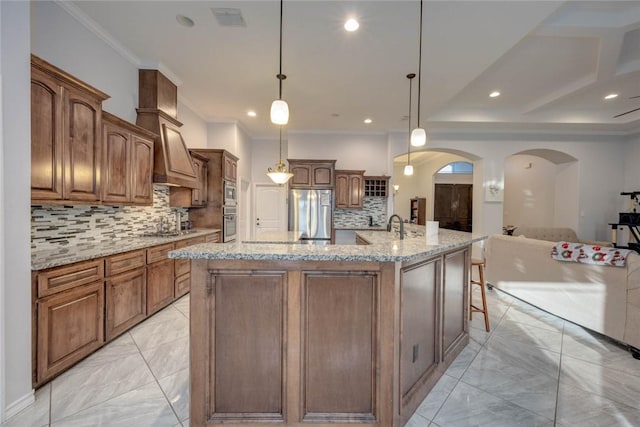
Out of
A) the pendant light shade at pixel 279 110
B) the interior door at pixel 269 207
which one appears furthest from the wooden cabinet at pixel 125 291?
the interior door at pixel 269 207

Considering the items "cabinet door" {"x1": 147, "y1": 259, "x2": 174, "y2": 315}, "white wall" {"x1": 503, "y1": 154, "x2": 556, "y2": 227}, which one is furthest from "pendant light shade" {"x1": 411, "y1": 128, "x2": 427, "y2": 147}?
"white wall" {"x1": 503, "y1": 154, "x2": 556, "y2": 227}

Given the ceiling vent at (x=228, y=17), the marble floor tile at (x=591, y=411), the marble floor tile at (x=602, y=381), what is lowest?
the marble floor tile at (x=591, y=411)

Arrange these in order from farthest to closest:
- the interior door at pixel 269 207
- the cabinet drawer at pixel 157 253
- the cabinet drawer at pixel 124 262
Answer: the interior door at pixel 269 207 → the cabinet drawer at pixel 157 253 → the cabinet drawer at pixel 124 262

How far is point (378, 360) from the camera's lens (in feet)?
4.84

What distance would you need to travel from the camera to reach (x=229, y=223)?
493cm

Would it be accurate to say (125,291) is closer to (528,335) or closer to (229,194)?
(229,194)

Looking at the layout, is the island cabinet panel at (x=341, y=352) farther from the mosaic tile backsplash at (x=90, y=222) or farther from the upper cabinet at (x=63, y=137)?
the mosaic tile backsplash at (x=90, y=222)

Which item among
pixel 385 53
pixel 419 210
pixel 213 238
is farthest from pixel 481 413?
pixel 419 210

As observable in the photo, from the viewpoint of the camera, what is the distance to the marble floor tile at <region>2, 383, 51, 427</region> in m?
1.59

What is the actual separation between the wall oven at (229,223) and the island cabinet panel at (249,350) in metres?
3.37

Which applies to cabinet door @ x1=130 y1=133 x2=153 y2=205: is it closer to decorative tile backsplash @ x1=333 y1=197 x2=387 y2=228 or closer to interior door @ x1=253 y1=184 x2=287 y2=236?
interior door @ x1=253 y1=184 x2=287 y2=236

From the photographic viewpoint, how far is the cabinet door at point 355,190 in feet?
19.5

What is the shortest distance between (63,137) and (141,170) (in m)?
0.99

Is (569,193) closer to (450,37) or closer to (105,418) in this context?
(450,37)
